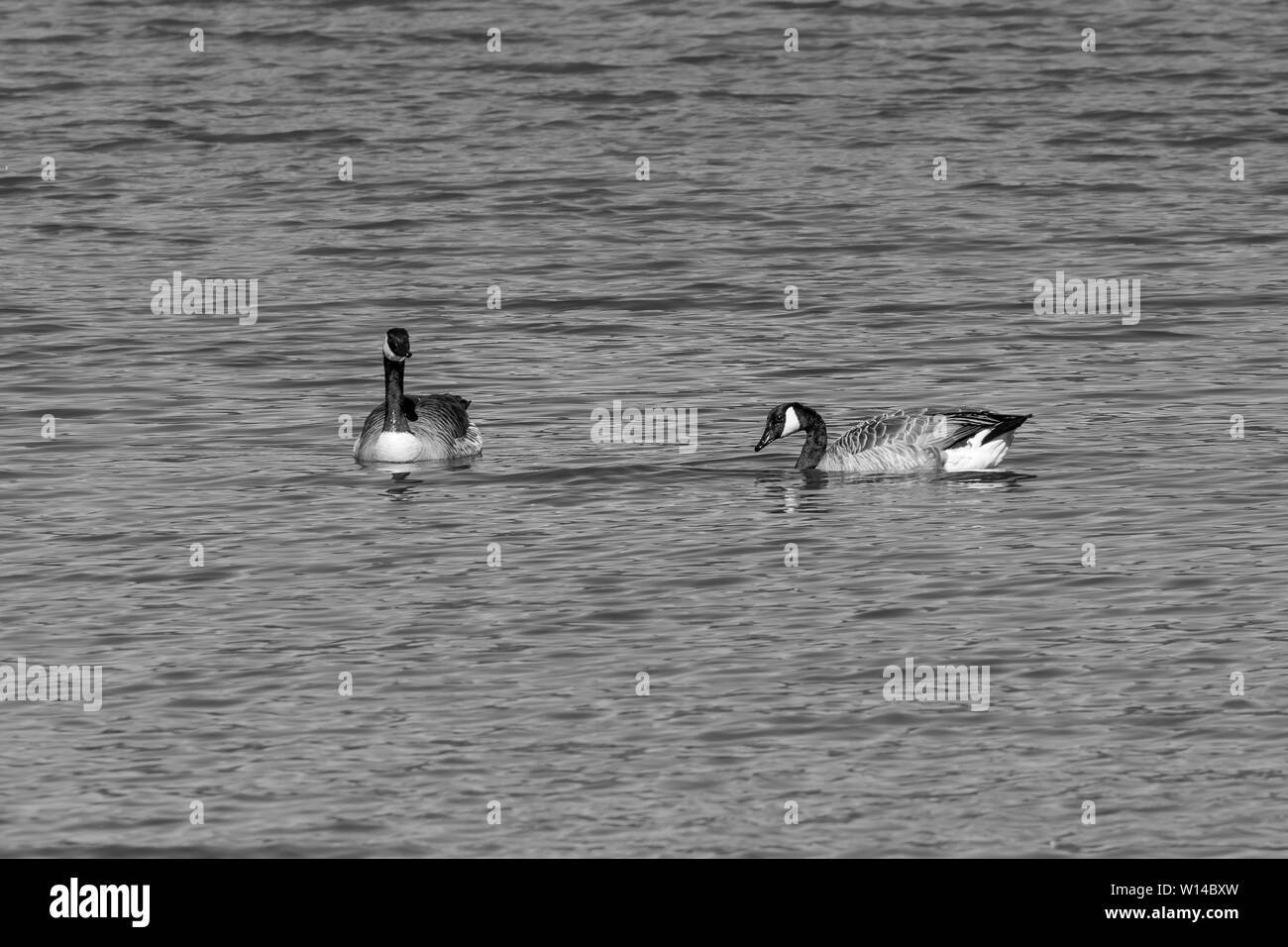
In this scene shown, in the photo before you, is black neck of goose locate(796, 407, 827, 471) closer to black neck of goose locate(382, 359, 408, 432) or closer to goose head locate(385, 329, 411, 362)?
black neck of goose locate(382, 359, 408, 432)

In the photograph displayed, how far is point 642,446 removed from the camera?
2223cm

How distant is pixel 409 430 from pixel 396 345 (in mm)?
1074

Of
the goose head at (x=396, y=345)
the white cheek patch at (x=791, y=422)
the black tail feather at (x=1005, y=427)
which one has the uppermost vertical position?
the goose head at (x=396, y=345)

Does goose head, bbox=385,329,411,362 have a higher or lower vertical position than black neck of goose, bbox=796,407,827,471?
higher

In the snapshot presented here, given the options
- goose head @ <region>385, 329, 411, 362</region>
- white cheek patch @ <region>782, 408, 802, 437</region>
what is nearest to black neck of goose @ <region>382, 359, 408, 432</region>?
goose head @ <region>385, 329, 411, 362</region>

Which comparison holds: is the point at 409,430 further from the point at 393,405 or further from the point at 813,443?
the point at 813,443

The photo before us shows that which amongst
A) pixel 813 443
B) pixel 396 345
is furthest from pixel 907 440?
pixel 396 345

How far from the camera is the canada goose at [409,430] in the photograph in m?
21.9

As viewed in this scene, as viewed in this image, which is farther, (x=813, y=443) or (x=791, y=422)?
(x=813, y=443)

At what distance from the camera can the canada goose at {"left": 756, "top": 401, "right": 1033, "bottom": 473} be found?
21109 mm

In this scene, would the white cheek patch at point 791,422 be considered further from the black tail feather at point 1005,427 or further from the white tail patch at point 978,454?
the black tail feather at point 1005,427

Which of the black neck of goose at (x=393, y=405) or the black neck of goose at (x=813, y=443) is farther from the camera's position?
the black neck of goose at (x=393, y=405)

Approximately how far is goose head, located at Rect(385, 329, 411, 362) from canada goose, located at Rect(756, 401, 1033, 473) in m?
3.72

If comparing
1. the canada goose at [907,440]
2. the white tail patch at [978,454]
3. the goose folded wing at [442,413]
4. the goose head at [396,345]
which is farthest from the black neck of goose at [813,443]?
the goose head at [396,345]
